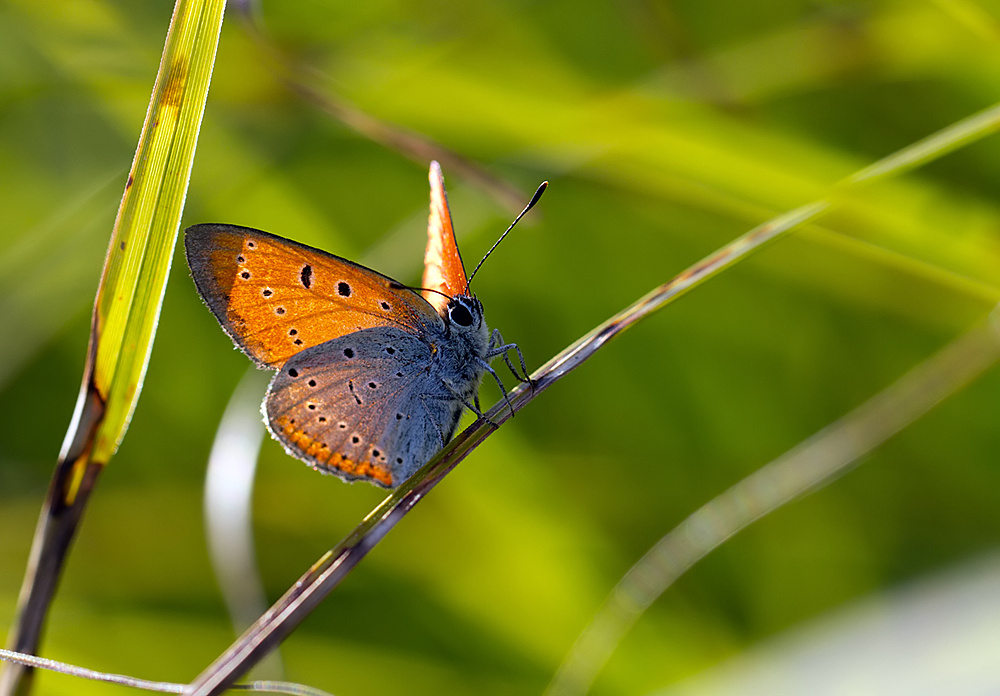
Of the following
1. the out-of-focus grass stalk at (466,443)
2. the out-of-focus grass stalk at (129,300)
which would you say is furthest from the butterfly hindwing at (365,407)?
the out-of-focus grass stalk at (129,300)

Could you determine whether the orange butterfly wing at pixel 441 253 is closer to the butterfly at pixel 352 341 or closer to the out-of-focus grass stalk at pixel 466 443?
the butterfly at pixel 352 341

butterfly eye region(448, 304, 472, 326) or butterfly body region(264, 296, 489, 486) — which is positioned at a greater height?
butterfly eye region(448, 304, 472, 326)

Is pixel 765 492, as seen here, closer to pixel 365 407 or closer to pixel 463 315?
pixel 463 315

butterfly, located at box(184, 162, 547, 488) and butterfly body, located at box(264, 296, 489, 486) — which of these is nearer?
butterfly, located at box(184, 162, 547, 488)

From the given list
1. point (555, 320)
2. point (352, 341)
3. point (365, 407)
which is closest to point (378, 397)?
point (365, 407)

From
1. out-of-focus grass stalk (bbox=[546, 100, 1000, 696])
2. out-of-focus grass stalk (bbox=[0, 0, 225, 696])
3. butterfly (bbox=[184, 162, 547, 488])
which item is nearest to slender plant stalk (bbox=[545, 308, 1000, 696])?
out-of-focus grass stalk (bbox=[546, 100, 1000, 696])

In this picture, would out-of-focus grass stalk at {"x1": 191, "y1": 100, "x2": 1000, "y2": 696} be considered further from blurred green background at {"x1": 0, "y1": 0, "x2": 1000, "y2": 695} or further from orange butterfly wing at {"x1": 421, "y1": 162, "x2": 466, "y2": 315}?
blurred green background at {"x1": 0, "y1": 0, "x2": 1000, "y2": 695}
